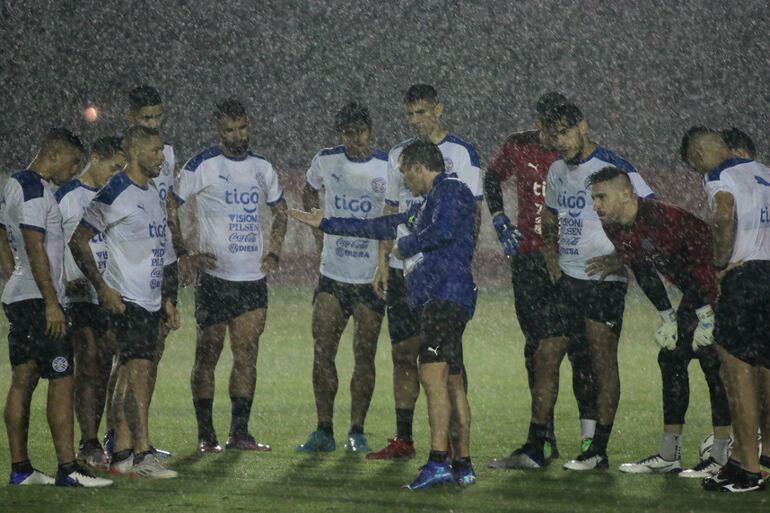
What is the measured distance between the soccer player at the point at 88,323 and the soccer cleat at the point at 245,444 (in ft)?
2.80

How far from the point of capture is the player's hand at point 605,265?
8.04 meters

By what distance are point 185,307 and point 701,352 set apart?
1041cm

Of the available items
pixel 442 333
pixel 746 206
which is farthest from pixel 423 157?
pixel 746 206

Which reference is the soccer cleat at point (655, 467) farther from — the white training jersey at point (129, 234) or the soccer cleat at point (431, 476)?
the white training jersey at point (129, 234)

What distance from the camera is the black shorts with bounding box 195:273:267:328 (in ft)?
29.2

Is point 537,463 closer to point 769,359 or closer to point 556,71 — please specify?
point 769,359

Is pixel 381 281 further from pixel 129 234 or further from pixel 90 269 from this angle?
pixel 90 269

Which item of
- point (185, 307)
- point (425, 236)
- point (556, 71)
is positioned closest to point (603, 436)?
point (425, 236)

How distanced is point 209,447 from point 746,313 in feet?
10.9

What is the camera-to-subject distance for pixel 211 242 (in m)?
8.96

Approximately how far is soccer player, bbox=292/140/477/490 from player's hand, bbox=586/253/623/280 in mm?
808

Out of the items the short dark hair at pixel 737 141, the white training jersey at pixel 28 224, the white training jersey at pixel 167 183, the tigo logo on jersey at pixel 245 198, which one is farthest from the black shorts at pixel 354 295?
the short dark hair at pixel 737 141

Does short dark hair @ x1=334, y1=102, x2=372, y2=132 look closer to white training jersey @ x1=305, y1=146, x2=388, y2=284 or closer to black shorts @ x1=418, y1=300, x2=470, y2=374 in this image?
white training jersey @ x1=305, y1=146, x2=388, y2=284

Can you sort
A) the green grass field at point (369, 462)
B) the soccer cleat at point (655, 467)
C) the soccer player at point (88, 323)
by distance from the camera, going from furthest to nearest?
1. the soccer player at point (88, 323)
2. the soccer cleat at point (655, 467)
3. the green grass field at point (369, 462)
